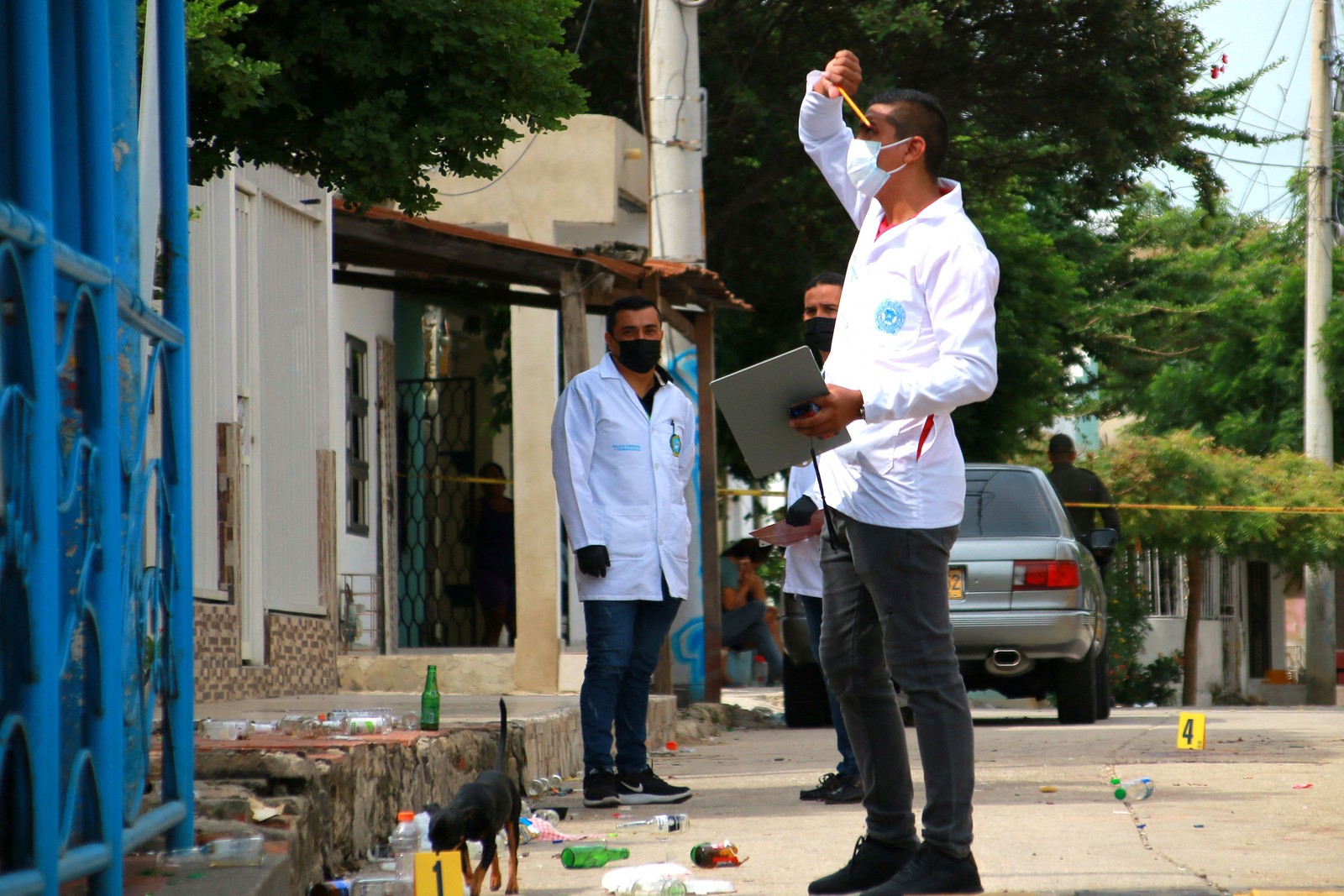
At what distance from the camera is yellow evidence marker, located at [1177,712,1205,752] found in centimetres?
895

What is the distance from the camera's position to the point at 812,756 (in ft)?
29.2

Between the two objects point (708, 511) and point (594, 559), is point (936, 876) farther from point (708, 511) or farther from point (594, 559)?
point (708, 511)

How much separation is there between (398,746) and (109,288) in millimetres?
2492

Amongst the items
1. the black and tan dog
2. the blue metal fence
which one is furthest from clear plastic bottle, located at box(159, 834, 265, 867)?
the black and tan dog

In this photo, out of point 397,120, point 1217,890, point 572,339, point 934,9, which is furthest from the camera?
point 934,9

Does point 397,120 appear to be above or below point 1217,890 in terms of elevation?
above

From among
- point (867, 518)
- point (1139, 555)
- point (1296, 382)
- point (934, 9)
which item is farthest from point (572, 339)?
point (1296, 382)

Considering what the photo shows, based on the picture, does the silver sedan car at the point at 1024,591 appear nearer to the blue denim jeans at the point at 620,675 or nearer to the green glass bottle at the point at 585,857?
the blue denim jeans at the point at 620,675

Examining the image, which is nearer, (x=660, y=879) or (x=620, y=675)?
(x=660, y=879)

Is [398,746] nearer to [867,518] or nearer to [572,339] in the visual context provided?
[867,518]

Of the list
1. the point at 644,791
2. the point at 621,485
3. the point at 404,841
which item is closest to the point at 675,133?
the point at 621,485

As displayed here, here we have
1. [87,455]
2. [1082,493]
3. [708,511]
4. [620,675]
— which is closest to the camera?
[87,455]

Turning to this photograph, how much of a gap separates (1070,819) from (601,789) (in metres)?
1.75

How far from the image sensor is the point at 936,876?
12.9 feet
